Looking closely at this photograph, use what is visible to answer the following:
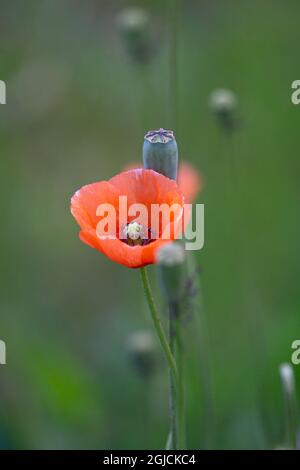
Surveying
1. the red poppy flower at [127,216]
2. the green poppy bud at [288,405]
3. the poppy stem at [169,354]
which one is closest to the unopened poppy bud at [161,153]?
the red poppy flower at [127,216]

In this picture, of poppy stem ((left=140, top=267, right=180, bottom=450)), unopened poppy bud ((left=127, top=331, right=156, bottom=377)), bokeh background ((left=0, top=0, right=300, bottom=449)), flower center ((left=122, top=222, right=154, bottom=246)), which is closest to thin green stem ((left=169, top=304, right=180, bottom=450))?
poppy stem ((left=140, top=267, right=180, bottom=450))

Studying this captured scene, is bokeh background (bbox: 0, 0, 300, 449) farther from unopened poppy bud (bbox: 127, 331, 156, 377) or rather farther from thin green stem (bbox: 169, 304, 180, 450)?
thin green stem (bbox: 169, 304, 180, 450)

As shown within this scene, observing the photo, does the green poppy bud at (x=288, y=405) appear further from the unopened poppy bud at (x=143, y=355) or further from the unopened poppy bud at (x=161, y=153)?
the unopened poppy bud at (x=143, y=355)

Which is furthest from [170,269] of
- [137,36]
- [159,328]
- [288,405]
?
[137,36]

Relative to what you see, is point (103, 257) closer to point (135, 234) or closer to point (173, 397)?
point (135, 234)

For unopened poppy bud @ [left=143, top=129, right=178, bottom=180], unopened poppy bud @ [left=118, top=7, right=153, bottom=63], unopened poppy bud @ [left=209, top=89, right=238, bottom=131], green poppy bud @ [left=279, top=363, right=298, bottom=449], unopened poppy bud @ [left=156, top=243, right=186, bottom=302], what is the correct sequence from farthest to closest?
unopened poppy bud @ [left=118, top=7, right=153, bottom=63] → unopened poppy bud @ [left=209, top=89, right=238, bottom=131] → green poppy bud @ [left=279, top=363, right=298, bottom=449] → unopened poppy bud @ [left=143, top=129, right=178, bottom=180] → unopened poppy bud @ [left=156, top=243, right=186, bottom=302]
